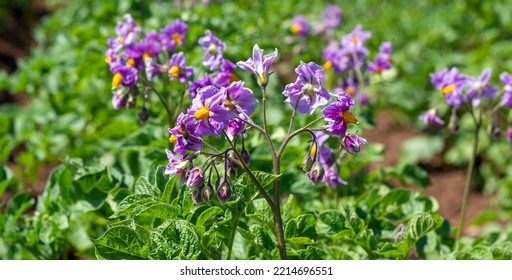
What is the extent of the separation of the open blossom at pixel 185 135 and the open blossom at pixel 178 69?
0.67 m

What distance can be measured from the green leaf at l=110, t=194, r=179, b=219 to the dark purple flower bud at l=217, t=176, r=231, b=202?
150mm

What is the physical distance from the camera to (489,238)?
290cm

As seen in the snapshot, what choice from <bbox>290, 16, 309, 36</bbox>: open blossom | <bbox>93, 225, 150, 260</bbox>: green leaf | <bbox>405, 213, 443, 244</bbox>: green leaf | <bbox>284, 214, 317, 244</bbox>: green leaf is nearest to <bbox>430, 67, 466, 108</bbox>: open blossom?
<bbox>405, 213, 443, 244</bbox>: green leaf

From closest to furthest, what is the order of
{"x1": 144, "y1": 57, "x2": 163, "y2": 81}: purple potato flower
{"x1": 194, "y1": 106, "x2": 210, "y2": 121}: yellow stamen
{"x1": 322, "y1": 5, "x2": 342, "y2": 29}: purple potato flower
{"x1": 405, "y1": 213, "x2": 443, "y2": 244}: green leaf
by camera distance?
{"x1": 194, "y1": 106, "x2": 210, "y2": 121}: yellow stamen → {"x1": 405, "y1": 213, "x2": 443, "y2": 244}: green leaf → {"x1": 144, "y1": 57, "x2": 163, "y2": 81}: purple potato flower → {"x1": 322, "y1": 5, "x2": 342, "y2": 29}: purple potato flower

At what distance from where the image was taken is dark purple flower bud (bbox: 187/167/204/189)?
2.00 metres

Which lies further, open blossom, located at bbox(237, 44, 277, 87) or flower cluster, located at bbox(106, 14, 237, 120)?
flower cluster, located at bbox(106, 14, 237, 120)

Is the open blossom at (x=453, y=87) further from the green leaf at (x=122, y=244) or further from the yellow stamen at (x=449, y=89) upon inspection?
the green leaf at (x=122, y=244)

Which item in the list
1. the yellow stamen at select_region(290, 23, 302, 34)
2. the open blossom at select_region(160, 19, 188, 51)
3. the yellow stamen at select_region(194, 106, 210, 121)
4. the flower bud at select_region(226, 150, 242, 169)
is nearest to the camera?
the yellow stamen at select_region(194, 106, 210, 121)

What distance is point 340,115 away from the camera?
2.03m

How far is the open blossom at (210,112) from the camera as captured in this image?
6.43 ft

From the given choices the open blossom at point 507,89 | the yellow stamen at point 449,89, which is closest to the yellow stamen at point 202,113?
the yellow stamen at point 449,89

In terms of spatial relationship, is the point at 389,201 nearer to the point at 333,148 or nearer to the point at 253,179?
the point at 333,148

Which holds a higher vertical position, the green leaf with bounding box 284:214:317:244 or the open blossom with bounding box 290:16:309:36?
the open blossom with bounding box 290:16:309:36

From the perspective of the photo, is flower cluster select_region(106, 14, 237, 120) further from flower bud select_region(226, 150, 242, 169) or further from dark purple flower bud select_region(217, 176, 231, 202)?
dark purple flower bud select_region(217, 176, 231, 202)
